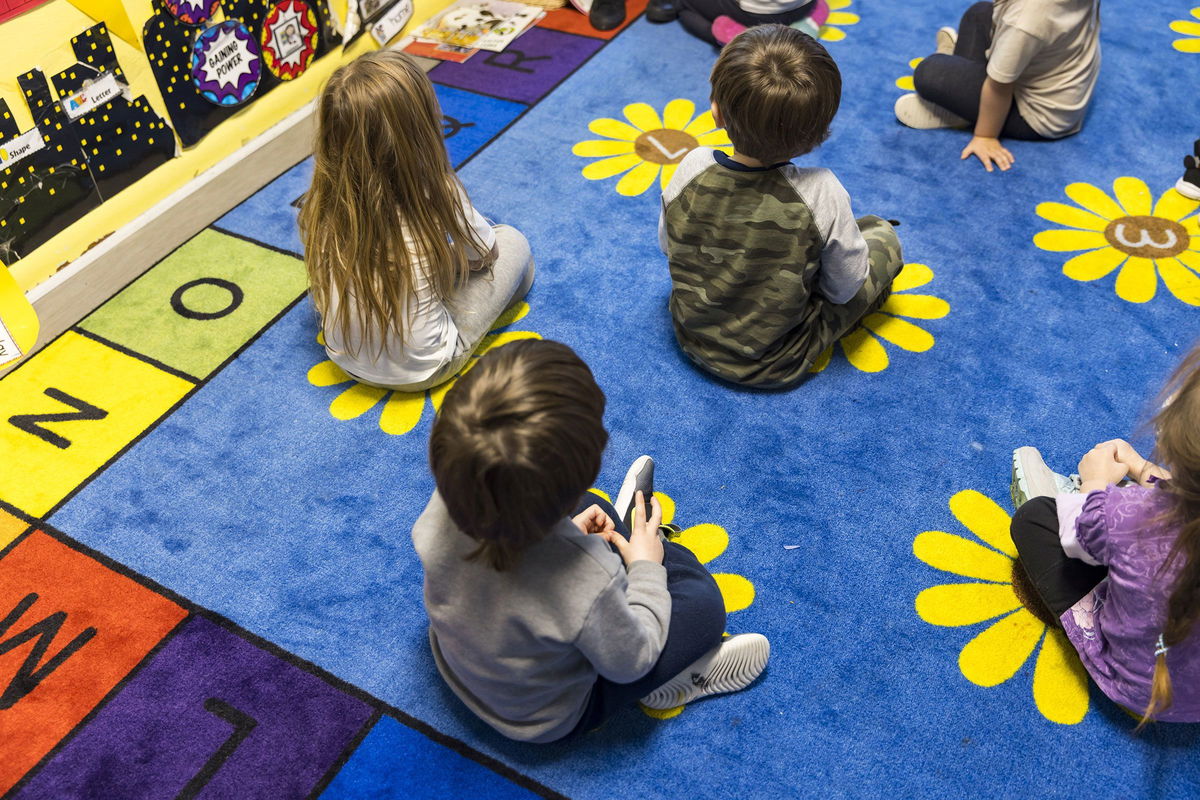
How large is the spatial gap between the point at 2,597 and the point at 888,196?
1.82 metres

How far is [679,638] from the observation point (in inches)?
47.3

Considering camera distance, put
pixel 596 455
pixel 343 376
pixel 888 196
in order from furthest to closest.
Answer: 1. pixel 888 196
2. pixel 343 376
3. pixel 596 455

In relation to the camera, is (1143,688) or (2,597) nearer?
(1143,688)


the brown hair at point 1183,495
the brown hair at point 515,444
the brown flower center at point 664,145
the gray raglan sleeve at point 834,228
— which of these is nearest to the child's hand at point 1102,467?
the brown hair at point 1183,495

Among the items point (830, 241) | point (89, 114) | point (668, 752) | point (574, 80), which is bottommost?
point (668, 752)

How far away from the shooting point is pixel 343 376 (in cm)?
175

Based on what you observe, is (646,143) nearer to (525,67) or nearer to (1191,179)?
(525,67)

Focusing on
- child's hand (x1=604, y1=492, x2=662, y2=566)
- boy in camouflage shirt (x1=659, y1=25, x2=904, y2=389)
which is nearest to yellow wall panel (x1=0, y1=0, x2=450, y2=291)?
boy in camouflage shirt (x1=659, y1=25, x2=904, y2=389)

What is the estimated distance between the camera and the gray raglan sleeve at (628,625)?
102 cm

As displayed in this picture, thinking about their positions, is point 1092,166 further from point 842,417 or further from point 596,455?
point 596,455

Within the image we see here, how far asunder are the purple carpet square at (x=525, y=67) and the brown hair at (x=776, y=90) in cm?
108

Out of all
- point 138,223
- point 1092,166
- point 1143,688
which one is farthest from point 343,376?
point 1092,166

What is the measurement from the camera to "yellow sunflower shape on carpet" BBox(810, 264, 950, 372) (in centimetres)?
174

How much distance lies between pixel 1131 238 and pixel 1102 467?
0.77 meters
